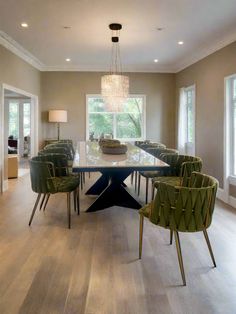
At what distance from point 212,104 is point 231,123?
2.42ft

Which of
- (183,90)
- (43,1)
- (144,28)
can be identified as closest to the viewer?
(43,1)

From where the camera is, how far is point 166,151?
16.2 ft

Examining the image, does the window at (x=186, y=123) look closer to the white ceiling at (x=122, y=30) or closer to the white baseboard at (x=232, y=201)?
the white ceiling at (x=122, y=30)

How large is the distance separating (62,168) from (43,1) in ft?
7.26

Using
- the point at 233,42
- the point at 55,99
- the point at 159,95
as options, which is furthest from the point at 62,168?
the point at 159,95

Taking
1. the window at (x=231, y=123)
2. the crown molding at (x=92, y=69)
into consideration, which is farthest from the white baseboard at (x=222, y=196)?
the crown molding at (x=92, y=69)

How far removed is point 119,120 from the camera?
8547 millimetres

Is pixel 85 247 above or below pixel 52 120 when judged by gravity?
below

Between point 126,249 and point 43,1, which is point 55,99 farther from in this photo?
point 126,249

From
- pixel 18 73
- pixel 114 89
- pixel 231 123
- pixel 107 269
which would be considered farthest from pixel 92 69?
pixel 107 269

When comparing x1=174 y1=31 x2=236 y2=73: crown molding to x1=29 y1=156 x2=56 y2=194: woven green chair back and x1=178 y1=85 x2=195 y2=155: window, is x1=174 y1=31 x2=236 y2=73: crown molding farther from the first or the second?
x1=29 y1=156 x2=56 y2=194: woven green chair back

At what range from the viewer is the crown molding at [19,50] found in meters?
5.38

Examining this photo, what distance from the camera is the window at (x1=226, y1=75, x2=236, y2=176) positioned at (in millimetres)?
5078

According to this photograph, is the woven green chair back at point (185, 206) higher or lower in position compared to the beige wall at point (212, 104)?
lower
